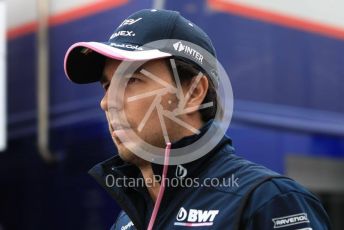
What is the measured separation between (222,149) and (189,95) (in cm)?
13

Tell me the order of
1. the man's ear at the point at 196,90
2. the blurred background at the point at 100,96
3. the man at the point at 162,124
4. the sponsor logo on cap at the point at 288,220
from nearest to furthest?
the sponsor logo on cap at the point at 288,220 < the man at the point at 162,124 < the man's ear at the point at 196,90 < the blurred background at the point at 100,96

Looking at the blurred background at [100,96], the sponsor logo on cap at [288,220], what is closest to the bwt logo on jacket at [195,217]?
the sponsor logo on cap at [288,220]

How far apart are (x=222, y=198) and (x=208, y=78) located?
0.91 feet

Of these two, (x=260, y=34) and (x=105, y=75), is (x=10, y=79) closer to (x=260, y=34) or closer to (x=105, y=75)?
(x=260, y=34)

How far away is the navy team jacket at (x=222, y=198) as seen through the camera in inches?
42.9

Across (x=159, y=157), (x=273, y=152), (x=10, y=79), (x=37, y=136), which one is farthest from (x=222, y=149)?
(x=10, y=79)

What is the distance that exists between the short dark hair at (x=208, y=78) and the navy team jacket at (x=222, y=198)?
0.22 ft

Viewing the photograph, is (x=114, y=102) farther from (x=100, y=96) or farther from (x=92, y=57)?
(x=100, y=96)

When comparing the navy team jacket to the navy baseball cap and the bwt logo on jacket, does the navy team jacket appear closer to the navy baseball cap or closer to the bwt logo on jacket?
the bwt logo on jacket

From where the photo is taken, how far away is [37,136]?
316 centimetres

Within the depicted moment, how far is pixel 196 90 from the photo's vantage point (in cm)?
132

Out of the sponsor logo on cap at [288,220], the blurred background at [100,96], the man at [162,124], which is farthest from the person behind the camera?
the blurred background at [100,96]

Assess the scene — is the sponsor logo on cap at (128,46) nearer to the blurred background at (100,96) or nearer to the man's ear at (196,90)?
the man's ear at (196,90)

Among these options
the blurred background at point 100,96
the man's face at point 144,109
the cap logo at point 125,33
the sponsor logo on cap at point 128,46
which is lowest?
the blurred background at point 100,96
